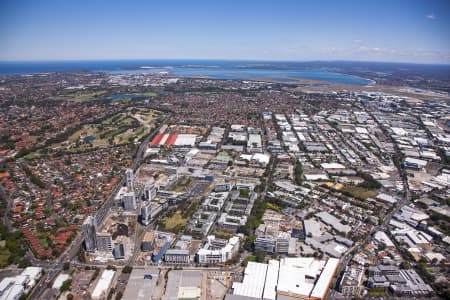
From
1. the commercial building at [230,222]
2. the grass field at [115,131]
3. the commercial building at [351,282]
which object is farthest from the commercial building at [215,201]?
the grass field at [115,131]

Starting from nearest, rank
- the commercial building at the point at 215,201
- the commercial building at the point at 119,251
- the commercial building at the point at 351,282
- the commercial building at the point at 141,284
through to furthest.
A: the commercial building at the point at 141,284
the commercial building at the point at 351,282
the commercial building at the point at 119,251
the commercial building at the point at 215,201

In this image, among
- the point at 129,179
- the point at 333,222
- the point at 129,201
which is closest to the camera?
the point at 333,222

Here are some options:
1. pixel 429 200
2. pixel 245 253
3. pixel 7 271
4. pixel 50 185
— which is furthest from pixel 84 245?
pixel 429 200

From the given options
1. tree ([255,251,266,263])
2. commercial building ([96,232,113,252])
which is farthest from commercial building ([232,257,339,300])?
commercial building ([96,232,113,252])

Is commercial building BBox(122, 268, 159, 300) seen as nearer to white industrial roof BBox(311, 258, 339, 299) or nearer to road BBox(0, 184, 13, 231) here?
white industrial roof BBox(311, 258, 339, 299)

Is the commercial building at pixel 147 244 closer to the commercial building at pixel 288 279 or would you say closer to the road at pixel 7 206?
the commercial building at pixel 288 279

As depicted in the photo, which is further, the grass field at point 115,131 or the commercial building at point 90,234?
the grass field at point 115,131

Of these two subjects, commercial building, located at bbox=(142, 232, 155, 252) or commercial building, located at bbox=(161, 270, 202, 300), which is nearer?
commercial building, located at bbox=(161, 270, 202, 300)

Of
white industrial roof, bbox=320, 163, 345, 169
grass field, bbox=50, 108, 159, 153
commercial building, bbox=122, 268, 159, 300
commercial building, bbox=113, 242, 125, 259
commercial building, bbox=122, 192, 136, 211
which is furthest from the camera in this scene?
grass field, bbox=50, 108, 159, 153

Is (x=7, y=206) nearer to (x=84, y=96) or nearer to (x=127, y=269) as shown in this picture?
(x=127, y=269)

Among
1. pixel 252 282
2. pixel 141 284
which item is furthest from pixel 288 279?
pixel 141 284
